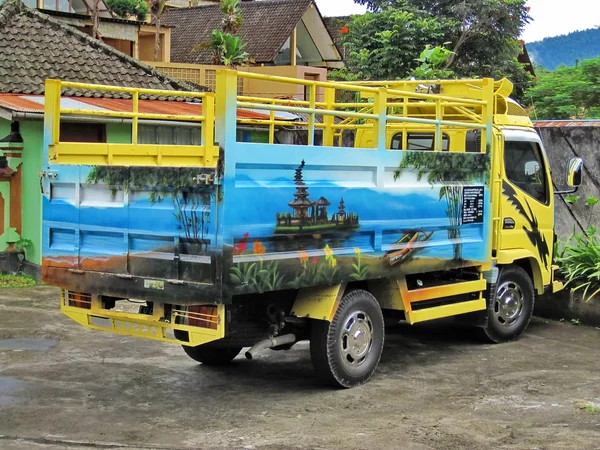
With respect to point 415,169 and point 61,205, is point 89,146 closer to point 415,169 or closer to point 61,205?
point 61,205

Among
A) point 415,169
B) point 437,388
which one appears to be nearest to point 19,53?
point 415,169

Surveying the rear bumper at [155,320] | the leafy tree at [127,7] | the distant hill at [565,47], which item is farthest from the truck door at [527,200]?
the distant hill at [565,47]

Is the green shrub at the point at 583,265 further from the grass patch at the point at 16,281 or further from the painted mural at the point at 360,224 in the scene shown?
the grass patch at the point at 16,281

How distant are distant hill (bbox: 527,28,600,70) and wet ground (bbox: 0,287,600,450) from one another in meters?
93.9

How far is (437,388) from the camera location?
309 inches

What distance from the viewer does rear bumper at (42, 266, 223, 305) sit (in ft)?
21.5

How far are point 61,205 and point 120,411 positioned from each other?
1.73 metres

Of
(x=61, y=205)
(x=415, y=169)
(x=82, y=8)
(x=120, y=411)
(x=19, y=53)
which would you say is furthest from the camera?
(x=82, y=8)

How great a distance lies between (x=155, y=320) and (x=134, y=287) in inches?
11.8

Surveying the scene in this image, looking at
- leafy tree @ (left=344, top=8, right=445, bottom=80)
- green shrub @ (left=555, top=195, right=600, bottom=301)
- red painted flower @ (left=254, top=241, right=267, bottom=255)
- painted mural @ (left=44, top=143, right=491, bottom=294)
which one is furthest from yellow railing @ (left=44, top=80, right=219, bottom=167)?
leafy tree @ (left=344, top=8, right=445, bottom=80)

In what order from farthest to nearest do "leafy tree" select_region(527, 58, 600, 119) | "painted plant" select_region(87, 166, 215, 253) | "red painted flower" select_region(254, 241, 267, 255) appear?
"leafy tree" select_region(527, 58, 600, 119)
"red painted flower" select_region(254, 241, 267, 255)
"painted plant" select_region(87, 166, 215, 253)

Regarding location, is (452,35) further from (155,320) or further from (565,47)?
(565,47)

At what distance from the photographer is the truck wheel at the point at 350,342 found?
748 cm

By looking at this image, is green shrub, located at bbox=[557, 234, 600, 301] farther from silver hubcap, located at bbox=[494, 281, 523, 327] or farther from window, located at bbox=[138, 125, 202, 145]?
window, located at bbox=[138, 125, 202, 145]
